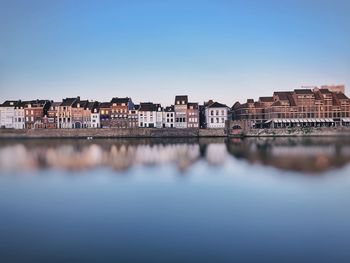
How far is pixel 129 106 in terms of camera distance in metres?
60.4

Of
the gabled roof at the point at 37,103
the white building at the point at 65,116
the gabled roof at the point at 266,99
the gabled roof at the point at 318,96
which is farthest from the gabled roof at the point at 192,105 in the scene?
the gabled roof at the point at 37,103

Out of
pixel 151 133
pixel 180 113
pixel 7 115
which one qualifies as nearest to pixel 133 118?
pixel 151 133

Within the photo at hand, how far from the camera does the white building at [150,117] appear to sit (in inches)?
2343

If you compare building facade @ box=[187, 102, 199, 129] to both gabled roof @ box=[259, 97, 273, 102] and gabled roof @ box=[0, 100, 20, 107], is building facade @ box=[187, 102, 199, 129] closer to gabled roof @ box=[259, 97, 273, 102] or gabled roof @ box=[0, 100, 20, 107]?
gabled roof @ box=[259, 97, 273, 102]

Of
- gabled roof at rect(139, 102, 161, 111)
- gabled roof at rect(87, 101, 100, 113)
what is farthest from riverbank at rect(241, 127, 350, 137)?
gabled roof at rect(87, 101, 100, 113)

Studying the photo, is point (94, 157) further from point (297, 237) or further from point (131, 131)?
point (131, 131)

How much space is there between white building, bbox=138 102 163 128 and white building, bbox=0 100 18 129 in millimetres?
25968

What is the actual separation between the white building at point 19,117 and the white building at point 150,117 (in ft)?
76.7

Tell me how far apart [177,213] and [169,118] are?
4790 centimetres

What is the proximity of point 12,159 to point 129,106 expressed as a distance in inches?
1330

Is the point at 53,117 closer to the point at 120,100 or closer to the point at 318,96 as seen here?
the point at 120,100

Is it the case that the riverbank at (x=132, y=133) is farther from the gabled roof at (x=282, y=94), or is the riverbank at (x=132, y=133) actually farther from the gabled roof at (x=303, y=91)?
the gabled roof at (x=303, y=91)

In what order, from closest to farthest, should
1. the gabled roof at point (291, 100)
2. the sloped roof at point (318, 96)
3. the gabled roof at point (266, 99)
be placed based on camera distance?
the gabled roof at point (291, 100), the sloped roof at point (318, 96), the gabled roof at point (266, 99)

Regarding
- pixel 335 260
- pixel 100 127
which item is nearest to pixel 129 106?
pixel 100 127
